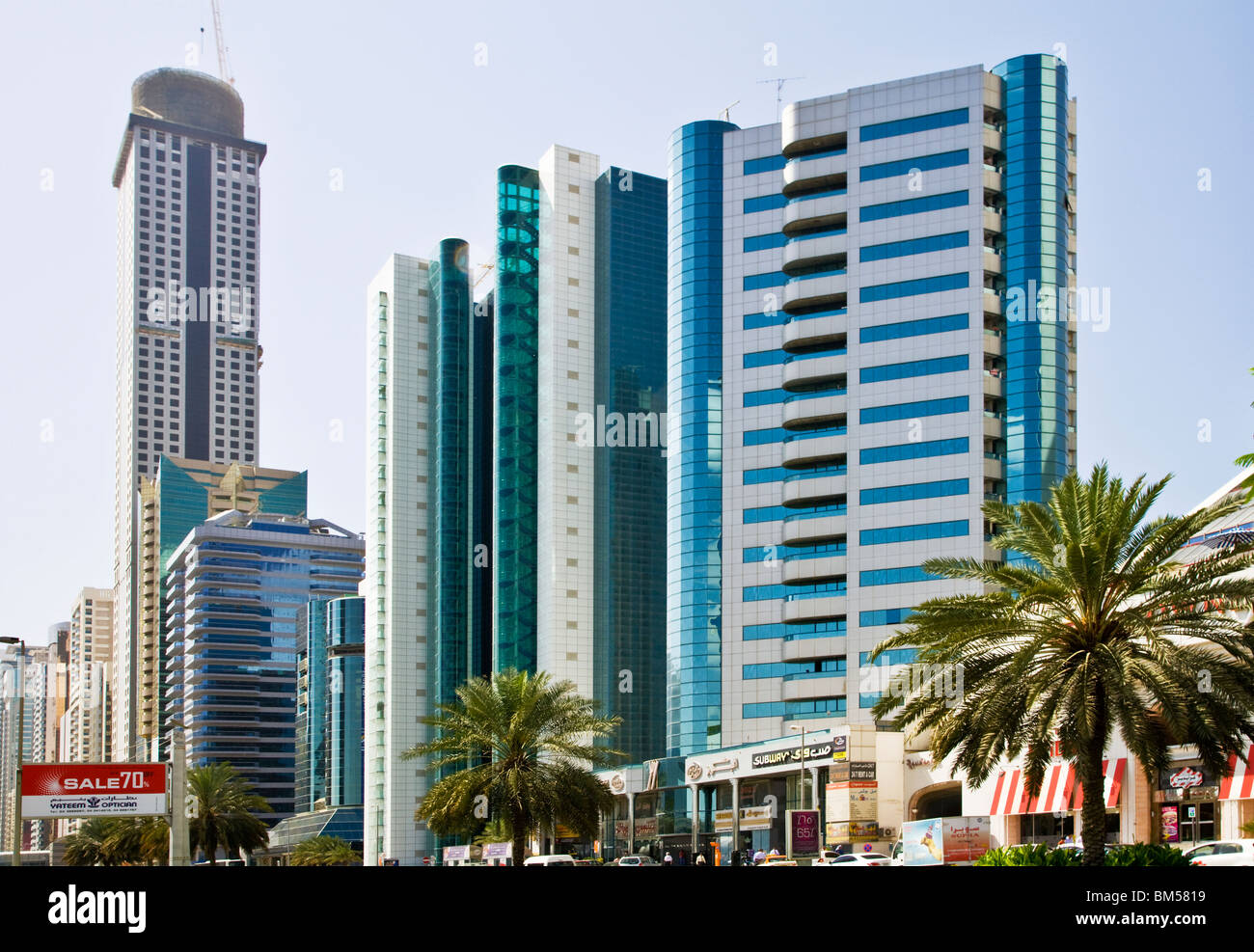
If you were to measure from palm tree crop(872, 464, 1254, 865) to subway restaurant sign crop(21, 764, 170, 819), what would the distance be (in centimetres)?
3934

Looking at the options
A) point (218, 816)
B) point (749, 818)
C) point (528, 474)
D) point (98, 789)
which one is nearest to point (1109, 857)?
point (98, 789)

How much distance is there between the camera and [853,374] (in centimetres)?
10888

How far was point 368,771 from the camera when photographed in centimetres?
15675

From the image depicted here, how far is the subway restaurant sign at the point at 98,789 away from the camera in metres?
61.2

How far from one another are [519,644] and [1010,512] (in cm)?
10629

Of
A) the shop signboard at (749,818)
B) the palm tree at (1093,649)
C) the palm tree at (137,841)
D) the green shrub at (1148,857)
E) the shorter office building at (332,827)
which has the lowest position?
the shorter office building at (332,827)

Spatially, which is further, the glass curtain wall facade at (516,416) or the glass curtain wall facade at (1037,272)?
the glass curtain wall facade at (516,416)

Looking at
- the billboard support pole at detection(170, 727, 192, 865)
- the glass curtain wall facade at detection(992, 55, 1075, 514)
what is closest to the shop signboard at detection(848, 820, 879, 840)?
the glass curtain wall facade at detection(992, 55, 1075, 514)

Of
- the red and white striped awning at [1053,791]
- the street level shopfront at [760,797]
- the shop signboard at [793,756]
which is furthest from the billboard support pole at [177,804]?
the shop signboard at [793,756]

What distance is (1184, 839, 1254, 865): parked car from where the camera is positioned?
1278 inches

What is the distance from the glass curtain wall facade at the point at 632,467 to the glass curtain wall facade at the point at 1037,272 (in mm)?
46792

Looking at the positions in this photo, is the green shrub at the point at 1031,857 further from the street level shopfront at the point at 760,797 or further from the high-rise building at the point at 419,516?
the high-rise building at the point at 419,516
